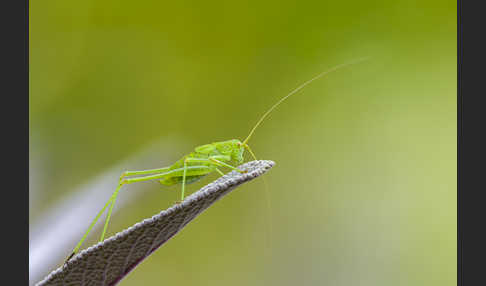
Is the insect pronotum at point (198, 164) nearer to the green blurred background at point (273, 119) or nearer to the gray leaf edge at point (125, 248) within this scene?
the gray leaf edge at point (125, 248)

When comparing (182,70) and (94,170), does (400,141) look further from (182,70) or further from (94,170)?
(94,170)

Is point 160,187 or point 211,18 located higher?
point 211,18

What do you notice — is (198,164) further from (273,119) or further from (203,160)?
(273,119)

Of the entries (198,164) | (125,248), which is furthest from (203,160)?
(125,248)

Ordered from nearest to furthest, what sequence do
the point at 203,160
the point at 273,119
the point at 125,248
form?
the point at 125,248, the point at 203,160, the point at 273,119

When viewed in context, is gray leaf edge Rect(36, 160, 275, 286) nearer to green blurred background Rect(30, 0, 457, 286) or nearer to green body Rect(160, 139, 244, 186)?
green body Rect(160, 139, 244, 186)

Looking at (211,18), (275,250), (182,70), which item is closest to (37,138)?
(182,70)

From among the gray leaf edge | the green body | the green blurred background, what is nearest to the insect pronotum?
the green body
